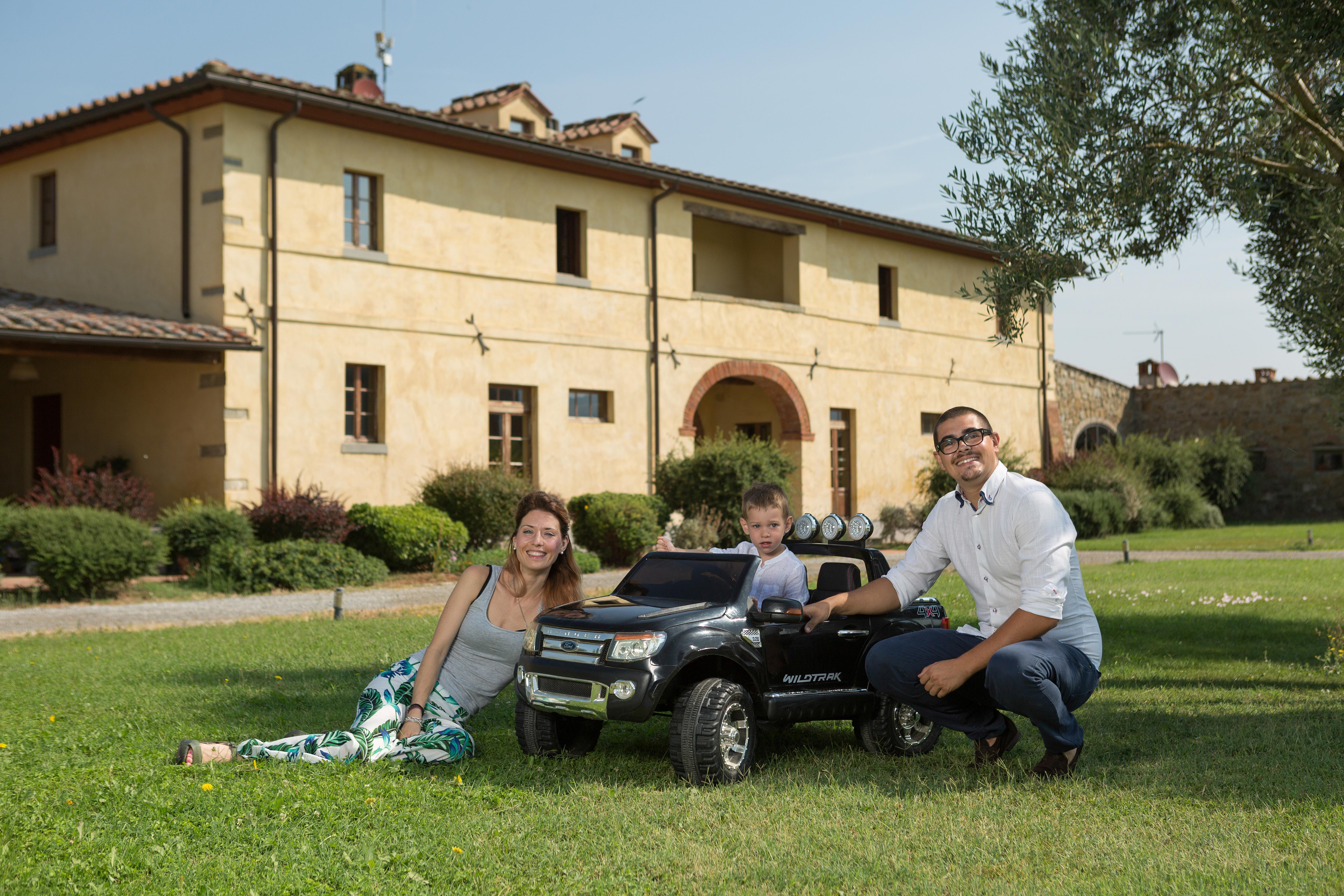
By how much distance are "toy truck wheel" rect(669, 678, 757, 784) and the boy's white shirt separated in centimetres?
71

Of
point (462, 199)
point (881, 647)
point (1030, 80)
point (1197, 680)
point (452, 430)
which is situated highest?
point (462, 199)

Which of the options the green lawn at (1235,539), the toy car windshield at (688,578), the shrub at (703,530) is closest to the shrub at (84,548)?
the shrub at (703,530)

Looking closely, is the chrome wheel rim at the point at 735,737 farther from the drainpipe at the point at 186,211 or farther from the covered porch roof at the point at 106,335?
the drainpipe at the point at 186,211

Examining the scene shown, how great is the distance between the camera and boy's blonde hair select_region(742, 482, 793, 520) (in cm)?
612

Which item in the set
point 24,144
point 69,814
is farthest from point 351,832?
point 24,144

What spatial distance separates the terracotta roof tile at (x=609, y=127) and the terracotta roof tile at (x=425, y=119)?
14.7 inches

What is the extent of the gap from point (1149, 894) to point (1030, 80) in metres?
7.11

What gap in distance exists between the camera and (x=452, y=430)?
1969 cm

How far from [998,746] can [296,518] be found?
12.7 metres

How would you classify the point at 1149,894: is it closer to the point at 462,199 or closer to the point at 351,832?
the point at 351,832

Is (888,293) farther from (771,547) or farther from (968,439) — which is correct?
(968,439)

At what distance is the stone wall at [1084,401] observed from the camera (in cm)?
3403

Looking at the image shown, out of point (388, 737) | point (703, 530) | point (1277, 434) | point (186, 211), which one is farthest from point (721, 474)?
point (1277, 434)

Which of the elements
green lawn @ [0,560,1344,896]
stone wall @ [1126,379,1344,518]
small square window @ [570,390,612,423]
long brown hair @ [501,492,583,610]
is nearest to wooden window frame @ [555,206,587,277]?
small square window @ [570,390,612,423]
